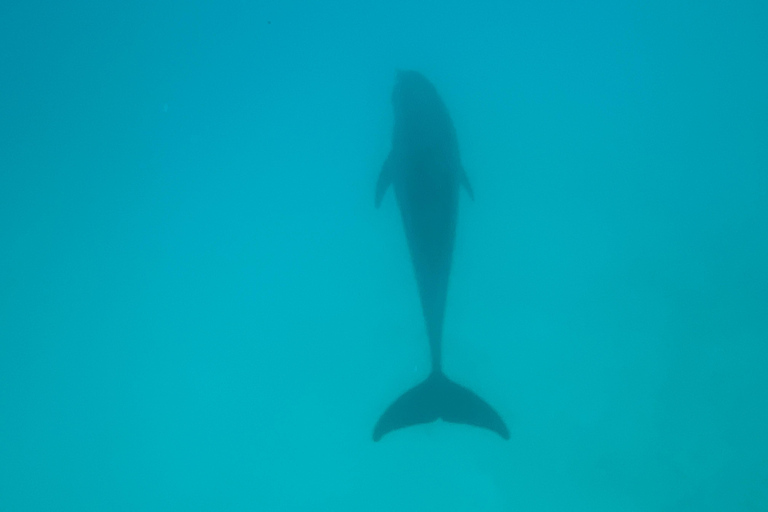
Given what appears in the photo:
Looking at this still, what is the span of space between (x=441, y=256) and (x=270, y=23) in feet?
13.8

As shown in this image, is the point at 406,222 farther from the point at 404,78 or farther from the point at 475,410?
the point at 475,410

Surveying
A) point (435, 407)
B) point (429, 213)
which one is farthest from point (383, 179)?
point (435, 407)

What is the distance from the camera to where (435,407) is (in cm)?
772

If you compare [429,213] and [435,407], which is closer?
[429,213]

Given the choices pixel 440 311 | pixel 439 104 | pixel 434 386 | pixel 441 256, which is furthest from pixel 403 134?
pixel 434 386

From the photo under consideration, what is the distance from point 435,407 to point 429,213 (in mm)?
2188

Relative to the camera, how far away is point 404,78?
771 cm

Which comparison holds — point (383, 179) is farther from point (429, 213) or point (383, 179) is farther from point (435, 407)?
point (435, 407)

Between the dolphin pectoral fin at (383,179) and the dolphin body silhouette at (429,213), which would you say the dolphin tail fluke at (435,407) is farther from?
the dolphin pectoral fin at (383,179)

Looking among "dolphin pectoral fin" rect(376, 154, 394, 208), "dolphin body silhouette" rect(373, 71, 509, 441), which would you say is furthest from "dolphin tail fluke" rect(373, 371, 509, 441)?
"dolphin pectoral fin" rect(376, 154, 394, 208)

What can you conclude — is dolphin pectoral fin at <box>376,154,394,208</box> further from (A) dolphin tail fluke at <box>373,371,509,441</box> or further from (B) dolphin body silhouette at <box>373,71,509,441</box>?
(A) dolphin tail fluke at <box>373,371,509,441</box>

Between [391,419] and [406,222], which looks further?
[391,419]

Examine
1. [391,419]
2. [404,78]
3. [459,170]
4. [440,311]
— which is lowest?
[391,419]

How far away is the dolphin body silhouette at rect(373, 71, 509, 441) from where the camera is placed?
7.03m
